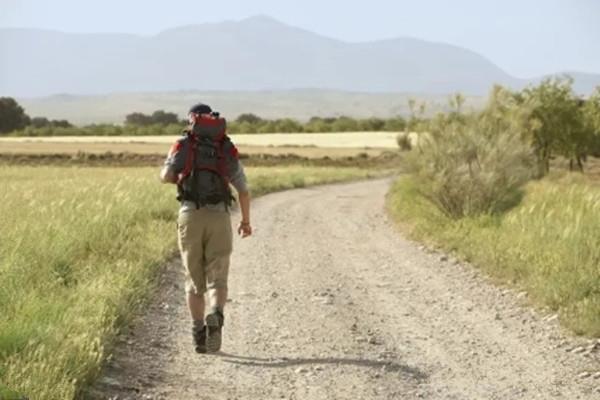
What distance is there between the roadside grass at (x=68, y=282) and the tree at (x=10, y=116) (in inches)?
3862

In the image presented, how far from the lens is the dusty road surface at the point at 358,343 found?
6914 millimetres

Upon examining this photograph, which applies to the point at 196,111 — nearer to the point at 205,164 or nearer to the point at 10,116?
the point at 205,164

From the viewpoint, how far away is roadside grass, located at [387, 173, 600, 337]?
966cm

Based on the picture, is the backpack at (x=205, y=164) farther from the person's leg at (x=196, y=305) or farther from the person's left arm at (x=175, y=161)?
the person's leg at (x=196, y=305)

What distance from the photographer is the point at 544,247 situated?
39.4 ft

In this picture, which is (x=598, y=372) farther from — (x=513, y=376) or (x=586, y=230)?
(x=586, y=230)

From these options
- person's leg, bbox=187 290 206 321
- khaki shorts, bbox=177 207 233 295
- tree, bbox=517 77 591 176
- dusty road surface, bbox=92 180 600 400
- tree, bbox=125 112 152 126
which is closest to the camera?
dusty road surface, bbox=92 180 600 400

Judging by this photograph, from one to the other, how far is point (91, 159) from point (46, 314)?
192ft

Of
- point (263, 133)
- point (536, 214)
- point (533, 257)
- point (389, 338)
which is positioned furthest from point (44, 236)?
point (263, 133)

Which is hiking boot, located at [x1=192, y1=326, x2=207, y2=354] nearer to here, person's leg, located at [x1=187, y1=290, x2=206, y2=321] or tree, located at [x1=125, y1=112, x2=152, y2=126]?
person's leg, located at [x1=187, y1=290, x2=206, y2=321]

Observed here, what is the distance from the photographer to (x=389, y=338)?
8.68 metres

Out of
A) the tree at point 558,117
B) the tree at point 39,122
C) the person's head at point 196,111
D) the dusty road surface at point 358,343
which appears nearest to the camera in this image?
the dusty road surface at point 358,343

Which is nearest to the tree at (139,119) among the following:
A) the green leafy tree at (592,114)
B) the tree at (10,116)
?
the tree at (10,116)

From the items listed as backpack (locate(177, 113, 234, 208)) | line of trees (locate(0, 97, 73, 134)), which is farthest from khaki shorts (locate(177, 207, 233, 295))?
line of trees (locate(0, 97, 73, 134))
